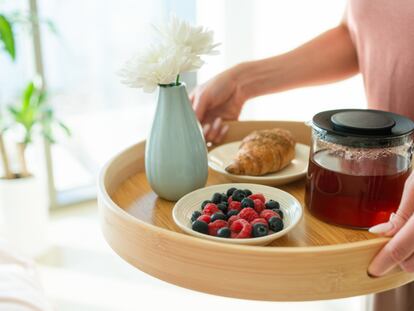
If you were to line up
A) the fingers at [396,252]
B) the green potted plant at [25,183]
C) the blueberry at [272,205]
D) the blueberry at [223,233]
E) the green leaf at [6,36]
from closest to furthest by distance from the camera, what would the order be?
the fingers at [396,252], the blueberry at [223,233], the blueberry at [272,205], the green leaf at [6,36], the green potted plant at [25,183]

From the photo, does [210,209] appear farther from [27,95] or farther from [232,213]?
[27,95]

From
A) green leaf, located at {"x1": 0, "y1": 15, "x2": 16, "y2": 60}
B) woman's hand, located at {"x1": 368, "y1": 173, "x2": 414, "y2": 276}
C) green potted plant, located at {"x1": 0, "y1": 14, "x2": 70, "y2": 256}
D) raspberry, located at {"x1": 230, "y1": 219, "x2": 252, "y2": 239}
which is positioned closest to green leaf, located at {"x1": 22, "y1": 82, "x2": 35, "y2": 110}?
green potted plant, located at {"x1": 0, "y1": 14, "x2": 70, "y2": 256}

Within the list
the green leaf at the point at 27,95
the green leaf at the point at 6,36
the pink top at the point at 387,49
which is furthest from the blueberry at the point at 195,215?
the green leaf at the point at 27,95

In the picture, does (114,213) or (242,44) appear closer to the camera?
(114,213)

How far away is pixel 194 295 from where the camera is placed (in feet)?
6.84

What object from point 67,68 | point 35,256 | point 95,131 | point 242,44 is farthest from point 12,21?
point 242,44

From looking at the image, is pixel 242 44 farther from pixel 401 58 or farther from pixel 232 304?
pixel 401 58

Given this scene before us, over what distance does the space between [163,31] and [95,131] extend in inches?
71.9

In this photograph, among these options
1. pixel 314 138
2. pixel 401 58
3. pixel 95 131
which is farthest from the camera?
pixel 95 131

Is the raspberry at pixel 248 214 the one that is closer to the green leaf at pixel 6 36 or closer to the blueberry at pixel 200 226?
the blueberry at pixel 200 226

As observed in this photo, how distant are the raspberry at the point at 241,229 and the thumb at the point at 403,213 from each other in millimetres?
182

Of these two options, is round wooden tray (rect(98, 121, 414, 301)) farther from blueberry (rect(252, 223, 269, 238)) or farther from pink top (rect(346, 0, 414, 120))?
pink top (rect(346, 0, 414, 120))

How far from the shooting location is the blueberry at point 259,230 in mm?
821

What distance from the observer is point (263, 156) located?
3.49 ft
